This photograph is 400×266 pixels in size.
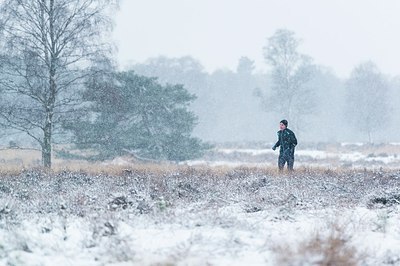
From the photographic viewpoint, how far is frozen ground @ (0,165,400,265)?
5.26m

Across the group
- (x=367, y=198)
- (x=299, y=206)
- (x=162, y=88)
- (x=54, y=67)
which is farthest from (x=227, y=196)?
(x=162, y=88)

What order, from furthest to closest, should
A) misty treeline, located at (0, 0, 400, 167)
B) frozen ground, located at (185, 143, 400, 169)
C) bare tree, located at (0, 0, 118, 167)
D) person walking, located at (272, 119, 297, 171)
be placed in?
frozen ground, located at (185, 143, 400, 169), misty treeline, located at (0, 0, 400, 167), bare tree, located at (0, 0, 118, 167), person walking, located at (272, 119, 297, 171)

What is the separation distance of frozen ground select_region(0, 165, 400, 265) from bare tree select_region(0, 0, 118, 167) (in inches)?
261

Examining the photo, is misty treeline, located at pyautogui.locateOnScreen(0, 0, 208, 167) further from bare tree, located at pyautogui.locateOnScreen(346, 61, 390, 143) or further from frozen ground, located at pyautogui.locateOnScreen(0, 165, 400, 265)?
bare tree, located at pyautogui.locateOnScreen(346, 61, 390, 143)

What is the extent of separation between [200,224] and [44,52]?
12.9 meters

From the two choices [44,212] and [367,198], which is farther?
[367,198]

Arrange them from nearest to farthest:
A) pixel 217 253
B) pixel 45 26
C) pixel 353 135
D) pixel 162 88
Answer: pixel 217 253 < pixel 45 26 < pixel 162 88 < pixel 353 135

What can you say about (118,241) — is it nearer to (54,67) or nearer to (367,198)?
(367,198)

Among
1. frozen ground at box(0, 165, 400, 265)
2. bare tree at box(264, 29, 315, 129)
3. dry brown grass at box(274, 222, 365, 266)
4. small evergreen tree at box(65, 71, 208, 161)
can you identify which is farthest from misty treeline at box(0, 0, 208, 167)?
bare tree at box(264, 29, 315, 129)

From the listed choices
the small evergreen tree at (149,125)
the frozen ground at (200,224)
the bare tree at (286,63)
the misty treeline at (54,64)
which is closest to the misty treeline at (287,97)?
the bare tree at (286,63)

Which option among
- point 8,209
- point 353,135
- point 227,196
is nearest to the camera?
point 8,209

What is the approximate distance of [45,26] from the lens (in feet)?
57.5

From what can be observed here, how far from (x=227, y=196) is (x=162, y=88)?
57.9ft

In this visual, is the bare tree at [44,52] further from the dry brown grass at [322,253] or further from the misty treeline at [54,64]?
the dry brown grass at [322,253]
